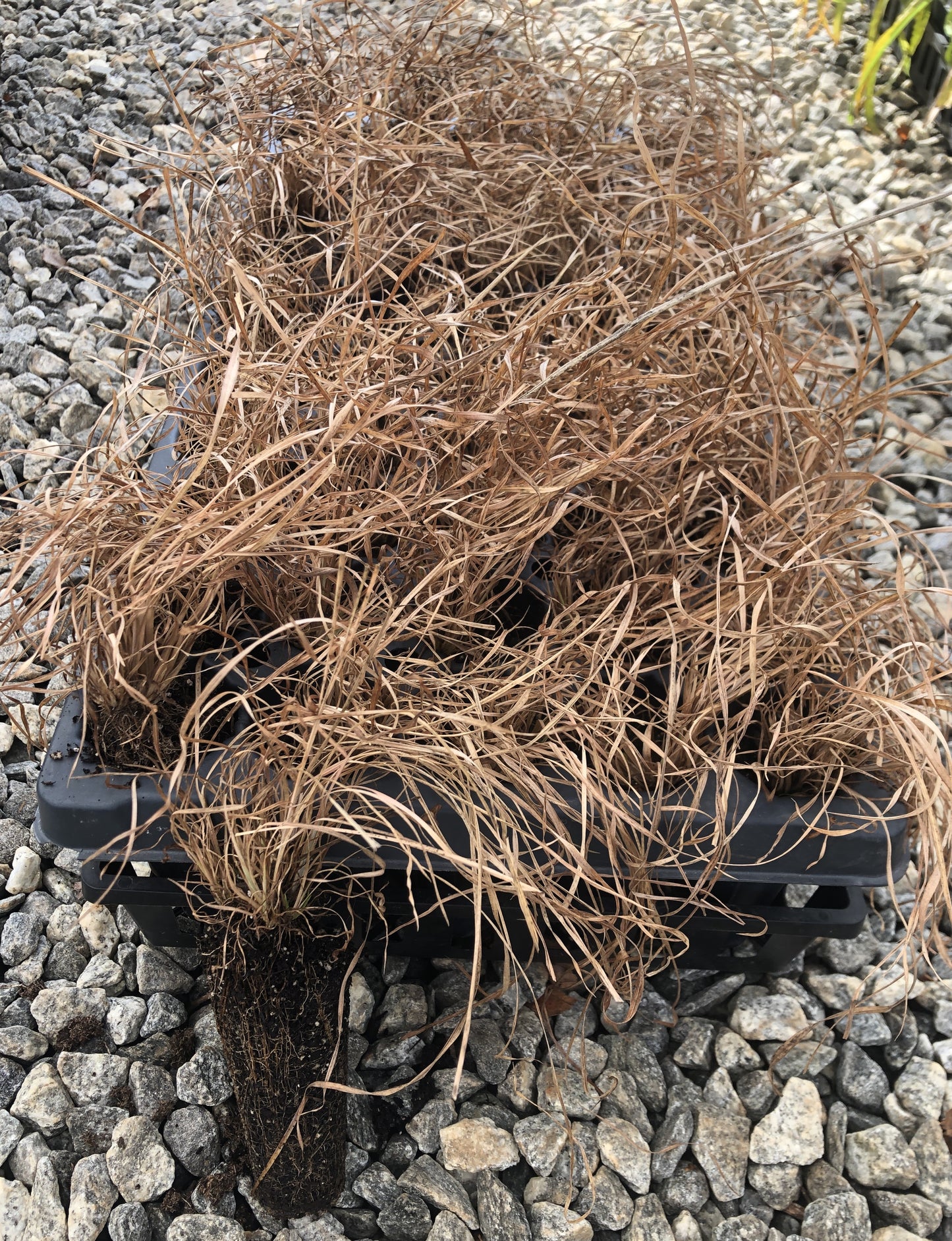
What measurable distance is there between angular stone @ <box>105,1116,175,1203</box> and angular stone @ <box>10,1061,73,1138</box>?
2.0 inches

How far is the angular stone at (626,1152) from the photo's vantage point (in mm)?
854

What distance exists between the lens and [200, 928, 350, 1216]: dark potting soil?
0.75 meters

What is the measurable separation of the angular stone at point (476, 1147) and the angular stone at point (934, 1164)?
337 mm

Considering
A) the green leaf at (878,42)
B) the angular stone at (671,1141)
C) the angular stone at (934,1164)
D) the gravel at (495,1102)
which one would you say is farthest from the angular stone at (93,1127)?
the green leaf at (878,42)

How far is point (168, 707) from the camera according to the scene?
800 millimetres

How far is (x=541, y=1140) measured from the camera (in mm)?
859

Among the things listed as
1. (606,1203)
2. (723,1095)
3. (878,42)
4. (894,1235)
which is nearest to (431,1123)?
(606,1203)

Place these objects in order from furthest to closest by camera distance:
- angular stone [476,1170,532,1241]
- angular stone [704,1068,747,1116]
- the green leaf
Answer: the green leaf, angular stone [704,1068,747,1116], angular stone [476,1170,532,1241]

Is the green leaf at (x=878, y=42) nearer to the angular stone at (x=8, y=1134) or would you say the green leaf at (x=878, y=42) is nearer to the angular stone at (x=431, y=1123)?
the angular stone at (x=431, y=1123)

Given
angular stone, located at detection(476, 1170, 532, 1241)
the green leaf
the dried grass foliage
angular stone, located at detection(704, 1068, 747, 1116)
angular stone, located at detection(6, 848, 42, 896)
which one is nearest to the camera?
the dried grass foliage

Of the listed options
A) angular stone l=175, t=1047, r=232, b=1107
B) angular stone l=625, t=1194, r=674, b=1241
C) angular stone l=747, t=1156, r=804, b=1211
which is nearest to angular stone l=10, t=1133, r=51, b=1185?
angular stone l=175, t=1047, r=232, b=1107

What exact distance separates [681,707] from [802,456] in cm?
34

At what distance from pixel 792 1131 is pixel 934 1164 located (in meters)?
0.12

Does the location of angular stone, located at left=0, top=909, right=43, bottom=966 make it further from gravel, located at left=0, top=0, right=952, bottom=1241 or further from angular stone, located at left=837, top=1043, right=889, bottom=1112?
angular stone, located at left=837, top=1043, right=889, bottom=1112
